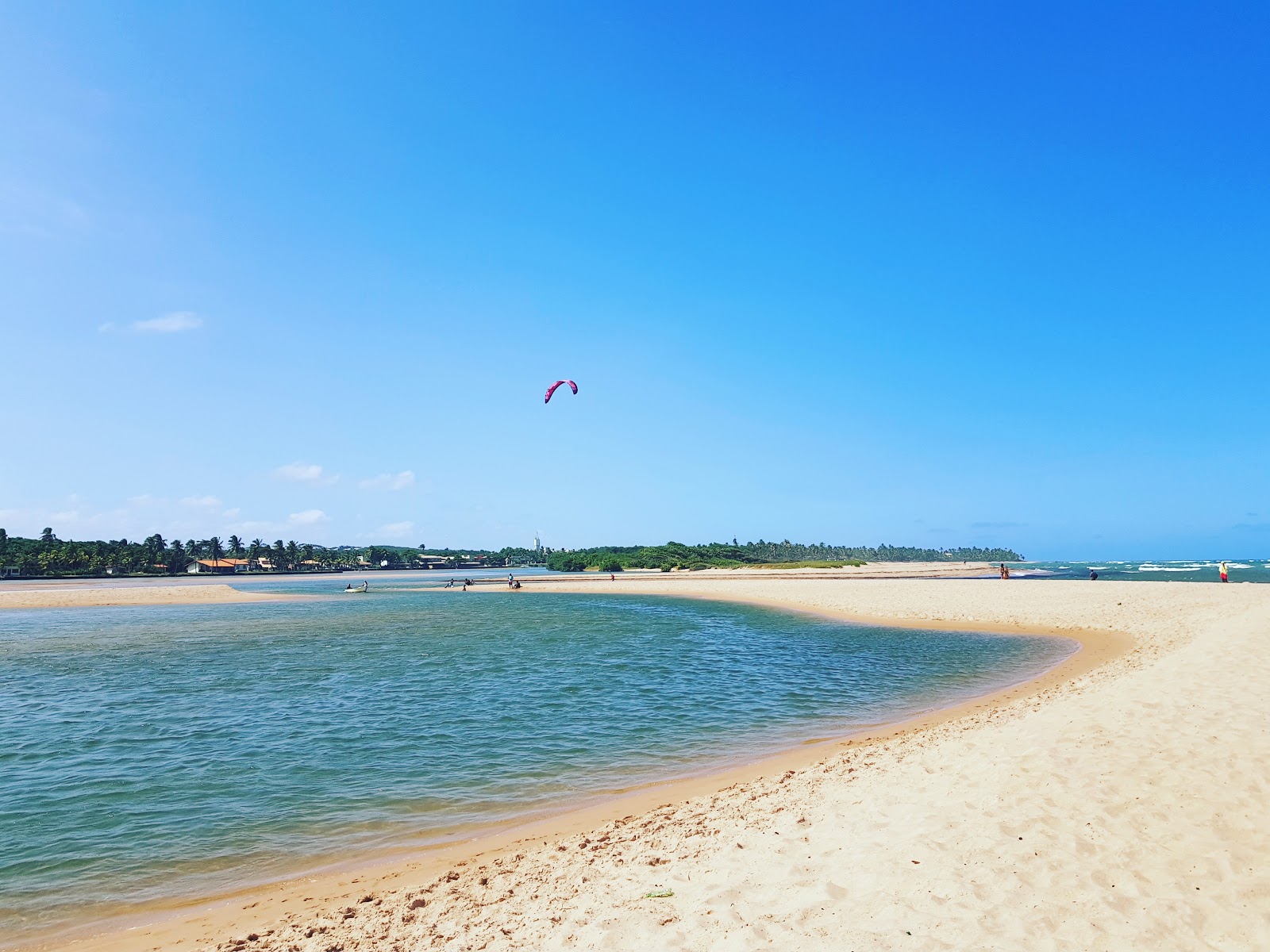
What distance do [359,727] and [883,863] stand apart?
13.9 meters

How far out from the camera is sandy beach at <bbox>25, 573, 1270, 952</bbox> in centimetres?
606

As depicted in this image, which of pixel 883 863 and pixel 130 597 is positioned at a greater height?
pixel 883 863

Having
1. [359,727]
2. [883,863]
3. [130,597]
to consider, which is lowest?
[130,597]

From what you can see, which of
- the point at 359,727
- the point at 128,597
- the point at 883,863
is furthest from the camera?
the point at 128,597

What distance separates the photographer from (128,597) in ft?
259

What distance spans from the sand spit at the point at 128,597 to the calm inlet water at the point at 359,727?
4180 cm

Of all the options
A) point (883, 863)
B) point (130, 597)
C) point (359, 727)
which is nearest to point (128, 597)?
point (130, 597)

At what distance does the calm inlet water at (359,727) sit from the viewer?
9.97m

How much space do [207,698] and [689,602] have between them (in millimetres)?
46116

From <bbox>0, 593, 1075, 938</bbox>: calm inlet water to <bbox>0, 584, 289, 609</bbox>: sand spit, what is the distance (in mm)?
41795

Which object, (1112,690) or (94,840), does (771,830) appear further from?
(1112,690)

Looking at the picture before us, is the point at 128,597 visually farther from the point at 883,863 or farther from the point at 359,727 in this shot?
the point at 883,863

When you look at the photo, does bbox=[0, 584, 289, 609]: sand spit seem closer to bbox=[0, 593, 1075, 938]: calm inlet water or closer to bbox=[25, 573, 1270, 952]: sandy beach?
bbox=[0, 593, 1075, 938]: calm inlet water

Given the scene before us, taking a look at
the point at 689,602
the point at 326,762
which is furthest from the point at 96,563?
the point at 326,762
